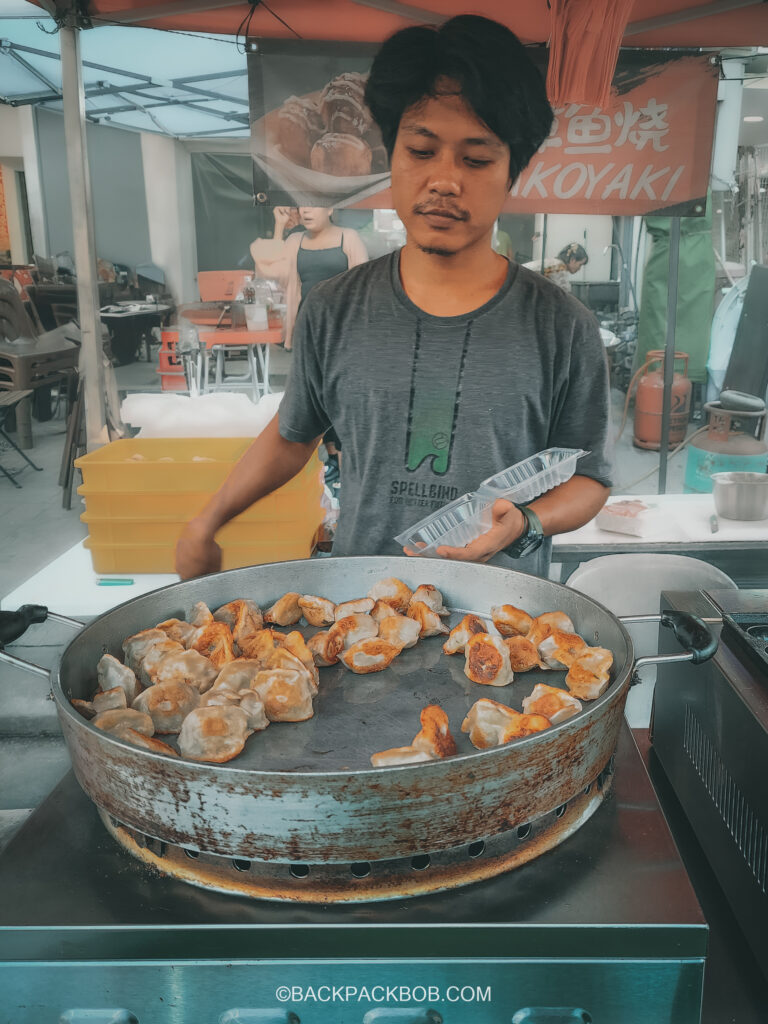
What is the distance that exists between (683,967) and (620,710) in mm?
251

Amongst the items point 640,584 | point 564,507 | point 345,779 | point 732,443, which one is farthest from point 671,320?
point 345,779

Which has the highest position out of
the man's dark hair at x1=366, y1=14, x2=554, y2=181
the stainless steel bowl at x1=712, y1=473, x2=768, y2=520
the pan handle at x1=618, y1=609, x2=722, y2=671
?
the man's dark hair at x1=366, y1=14, x2=554, y2=181

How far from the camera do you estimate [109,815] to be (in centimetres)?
86

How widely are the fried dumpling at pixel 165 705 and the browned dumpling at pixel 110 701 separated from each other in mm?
18

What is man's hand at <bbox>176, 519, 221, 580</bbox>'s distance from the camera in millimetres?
1556

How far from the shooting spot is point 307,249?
305cm

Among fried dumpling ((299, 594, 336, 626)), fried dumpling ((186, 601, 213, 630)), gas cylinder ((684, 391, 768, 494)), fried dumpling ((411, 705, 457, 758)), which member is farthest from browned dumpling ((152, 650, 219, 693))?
gas cylinder ((684, 391, 768, 494))

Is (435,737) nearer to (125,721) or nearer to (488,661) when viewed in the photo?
(488,661)

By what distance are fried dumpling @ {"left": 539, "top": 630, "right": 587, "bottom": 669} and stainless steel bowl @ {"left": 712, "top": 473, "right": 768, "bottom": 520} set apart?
207cm

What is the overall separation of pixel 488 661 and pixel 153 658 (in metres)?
0.45

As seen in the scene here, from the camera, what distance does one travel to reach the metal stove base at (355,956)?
2.39ft

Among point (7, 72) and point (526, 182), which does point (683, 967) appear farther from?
point (7, 72)

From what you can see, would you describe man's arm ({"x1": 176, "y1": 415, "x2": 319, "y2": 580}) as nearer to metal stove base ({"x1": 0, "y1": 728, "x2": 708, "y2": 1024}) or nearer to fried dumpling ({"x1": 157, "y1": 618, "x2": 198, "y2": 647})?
fried dumpling ({"x1": 157, "y1": 618, "x2": 198, "y2": 647})

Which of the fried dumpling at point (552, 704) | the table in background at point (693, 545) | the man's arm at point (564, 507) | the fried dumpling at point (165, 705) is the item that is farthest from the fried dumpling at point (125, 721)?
the table in background at point (693, 545)
